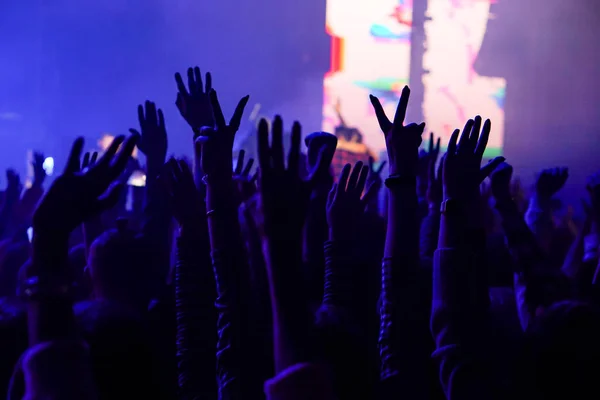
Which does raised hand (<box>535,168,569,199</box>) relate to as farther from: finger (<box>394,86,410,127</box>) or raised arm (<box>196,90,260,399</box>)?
raised arm (<box>196,90,260,399</box>)

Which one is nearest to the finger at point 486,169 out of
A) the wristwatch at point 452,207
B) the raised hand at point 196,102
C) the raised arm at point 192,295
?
the wristwatch at point 452,207

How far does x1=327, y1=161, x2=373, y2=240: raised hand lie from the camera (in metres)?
1.59

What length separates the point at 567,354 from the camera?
3.43ft

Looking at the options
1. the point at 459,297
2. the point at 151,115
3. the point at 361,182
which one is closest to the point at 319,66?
the point at 151,115

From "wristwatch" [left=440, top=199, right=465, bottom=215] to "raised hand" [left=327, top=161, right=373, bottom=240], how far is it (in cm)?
38

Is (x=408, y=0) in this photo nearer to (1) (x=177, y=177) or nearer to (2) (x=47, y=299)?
(1) (x=177, y=177)

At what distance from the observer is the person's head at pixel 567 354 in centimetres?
104

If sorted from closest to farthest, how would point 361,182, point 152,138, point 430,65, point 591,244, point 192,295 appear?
point 192,295 < point 361,182 < point 591,244 < point 152,138 < point 430,65

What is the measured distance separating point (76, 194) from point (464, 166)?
34.3 inches

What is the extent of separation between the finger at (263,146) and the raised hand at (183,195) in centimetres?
65

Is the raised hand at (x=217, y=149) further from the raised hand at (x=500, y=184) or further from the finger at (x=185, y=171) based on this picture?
the raised hand at (x=500, y=184)

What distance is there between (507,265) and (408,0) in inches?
263

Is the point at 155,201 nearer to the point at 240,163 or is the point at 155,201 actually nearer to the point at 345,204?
the point at 240,163

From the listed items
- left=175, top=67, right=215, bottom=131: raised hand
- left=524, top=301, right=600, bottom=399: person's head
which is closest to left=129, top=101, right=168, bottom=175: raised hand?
left=175, top=67, right=215, bottom=131: raised hand
